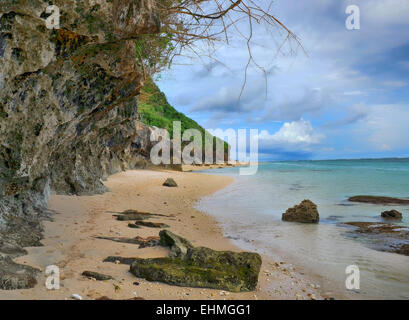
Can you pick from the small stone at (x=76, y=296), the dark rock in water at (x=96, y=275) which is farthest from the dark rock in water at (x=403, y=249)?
the small stone at (x=76, y=296)

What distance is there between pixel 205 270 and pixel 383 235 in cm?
568

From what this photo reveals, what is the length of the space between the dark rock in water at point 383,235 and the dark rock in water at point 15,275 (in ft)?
20.6

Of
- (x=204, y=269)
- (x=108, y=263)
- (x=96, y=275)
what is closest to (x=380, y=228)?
(x=204, y=269)

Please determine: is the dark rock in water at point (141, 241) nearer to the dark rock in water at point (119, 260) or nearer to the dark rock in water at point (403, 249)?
the dark rock in water at point (119, 260)

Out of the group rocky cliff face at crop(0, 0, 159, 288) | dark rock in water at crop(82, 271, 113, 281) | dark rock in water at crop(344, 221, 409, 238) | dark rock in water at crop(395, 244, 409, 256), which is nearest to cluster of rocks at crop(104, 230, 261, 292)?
dark rock in water at crop(82, 271, 113, 281)

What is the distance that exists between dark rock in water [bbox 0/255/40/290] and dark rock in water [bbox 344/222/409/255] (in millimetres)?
6270

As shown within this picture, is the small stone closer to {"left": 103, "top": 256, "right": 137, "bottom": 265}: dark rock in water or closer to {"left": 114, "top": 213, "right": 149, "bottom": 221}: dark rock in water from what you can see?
{"left": 103, "top": 256, "right": 137, "bottom": 265}: dark rock in water

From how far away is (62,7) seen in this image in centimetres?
347

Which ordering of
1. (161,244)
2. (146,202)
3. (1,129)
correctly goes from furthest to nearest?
(146,202) → (161,244) → (1,129)

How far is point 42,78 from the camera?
410 cm
